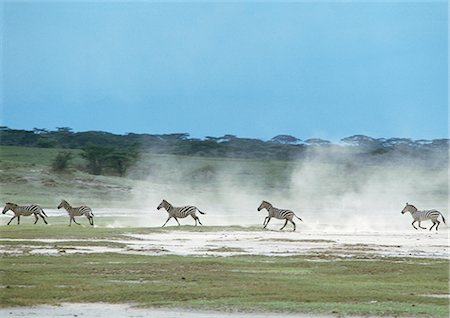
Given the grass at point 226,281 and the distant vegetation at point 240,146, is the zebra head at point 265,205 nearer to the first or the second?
the grass at point 226,281

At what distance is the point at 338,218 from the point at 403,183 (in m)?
22.3

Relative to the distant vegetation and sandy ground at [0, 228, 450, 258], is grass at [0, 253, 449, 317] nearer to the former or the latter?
sandy ground at [0, 228, 450, 258]

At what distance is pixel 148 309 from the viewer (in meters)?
13.2

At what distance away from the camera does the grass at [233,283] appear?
1356 cm

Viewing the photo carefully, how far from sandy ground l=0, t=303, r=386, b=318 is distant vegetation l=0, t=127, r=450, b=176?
57261 millimetres

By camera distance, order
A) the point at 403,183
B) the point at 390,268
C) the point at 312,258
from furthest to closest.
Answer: the point at 403,183, the point at 312,258, the point at 390,268

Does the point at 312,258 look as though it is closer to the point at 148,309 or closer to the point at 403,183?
the point at 148,309

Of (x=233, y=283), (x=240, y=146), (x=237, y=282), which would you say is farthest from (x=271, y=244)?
(x=240, y=146)

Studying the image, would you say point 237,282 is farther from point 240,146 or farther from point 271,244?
point 240,146

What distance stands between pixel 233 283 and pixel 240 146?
3130 inches

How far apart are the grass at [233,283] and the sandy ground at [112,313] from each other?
32 cm

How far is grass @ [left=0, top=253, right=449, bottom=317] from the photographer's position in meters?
13.6

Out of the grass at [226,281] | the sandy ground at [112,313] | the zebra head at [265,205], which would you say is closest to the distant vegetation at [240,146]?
the zebra head at [265,205]

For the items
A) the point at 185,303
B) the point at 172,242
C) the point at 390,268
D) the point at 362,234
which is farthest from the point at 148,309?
the point at 362,234
